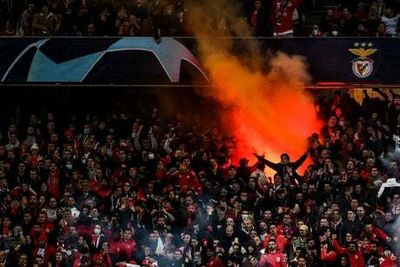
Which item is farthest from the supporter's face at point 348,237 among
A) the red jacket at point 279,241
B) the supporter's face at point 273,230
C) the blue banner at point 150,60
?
the blue banner at point 150,60

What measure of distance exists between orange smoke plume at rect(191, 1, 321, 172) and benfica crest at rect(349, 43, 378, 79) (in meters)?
0.81

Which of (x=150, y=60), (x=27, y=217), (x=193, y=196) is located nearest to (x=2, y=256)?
(x=27, y=217)

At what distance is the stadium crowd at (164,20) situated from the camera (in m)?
20.7

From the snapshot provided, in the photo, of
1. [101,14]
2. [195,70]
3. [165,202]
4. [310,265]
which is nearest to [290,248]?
[310,265]

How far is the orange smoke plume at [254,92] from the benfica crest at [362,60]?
32.0 inches

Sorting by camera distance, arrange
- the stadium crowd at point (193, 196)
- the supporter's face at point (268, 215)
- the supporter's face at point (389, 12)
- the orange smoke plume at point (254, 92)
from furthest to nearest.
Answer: the supporter's face at point (389, 12) < the orange smoke plume at point (254, 92) < the supporter's face at point (268, 215) < the stadium crowd at point (193, 196)

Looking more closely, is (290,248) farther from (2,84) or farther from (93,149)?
(2,84)

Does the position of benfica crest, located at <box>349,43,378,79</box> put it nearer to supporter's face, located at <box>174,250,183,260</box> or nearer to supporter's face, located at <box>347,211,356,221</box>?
supporter's face, located at <box>347,211,356,221</box>

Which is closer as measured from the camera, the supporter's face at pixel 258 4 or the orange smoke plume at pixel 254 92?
the orange smoke plume at pixel 254 92

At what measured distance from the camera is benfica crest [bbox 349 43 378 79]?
20.1m

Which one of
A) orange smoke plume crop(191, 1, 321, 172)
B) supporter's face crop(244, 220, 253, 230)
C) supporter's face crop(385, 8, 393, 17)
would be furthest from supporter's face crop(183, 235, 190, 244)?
supporter's face crop(385, 8, 393, 17)

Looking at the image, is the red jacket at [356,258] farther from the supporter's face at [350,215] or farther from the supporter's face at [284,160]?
the supporter's face at [284,160]

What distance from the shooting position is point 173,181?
757 inches

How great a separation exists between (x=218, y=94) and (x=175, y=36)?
5.03 ft
